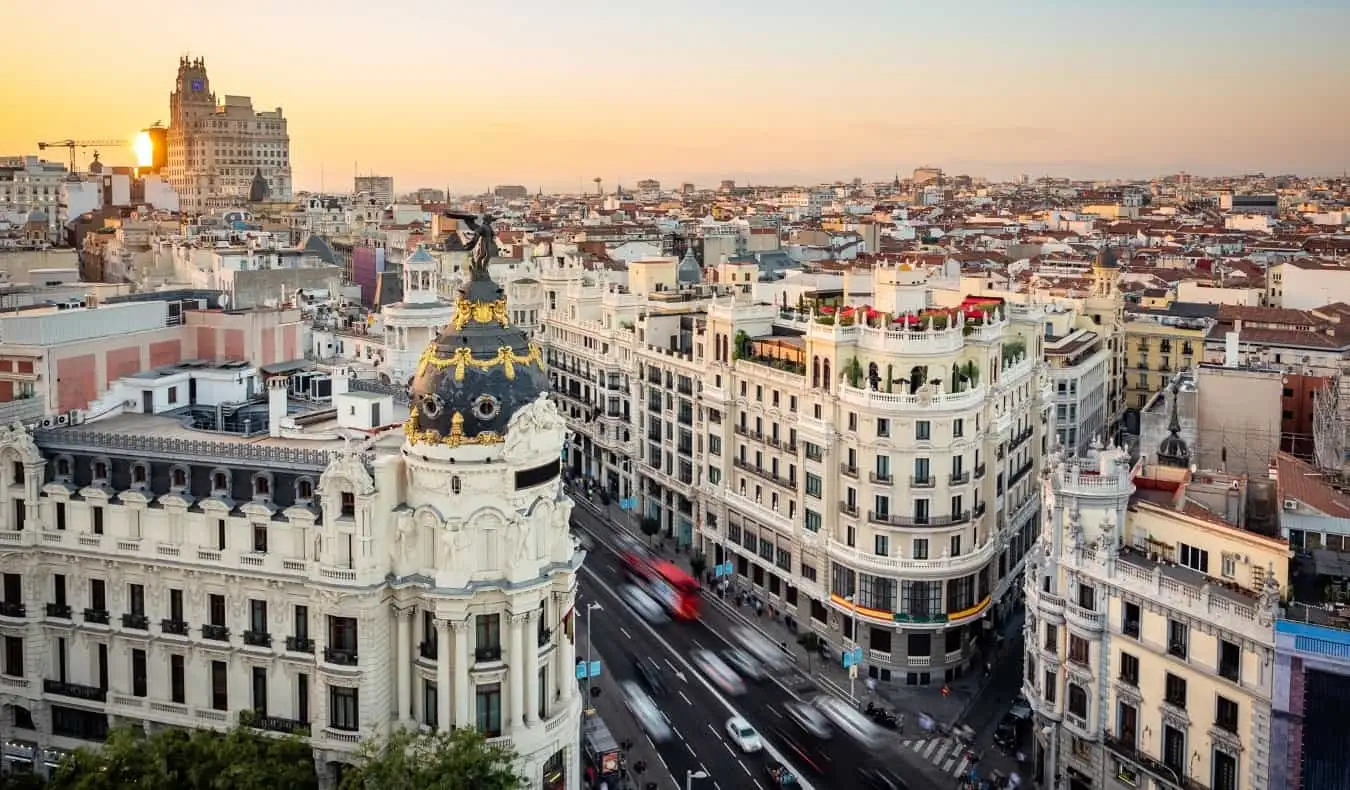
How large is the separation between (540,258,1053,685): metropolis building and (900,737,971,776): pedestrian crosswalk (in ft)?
31.3

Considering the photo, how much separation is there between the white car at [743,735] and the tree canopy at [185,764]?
29373mm

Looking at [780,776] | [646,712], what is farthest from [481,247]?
[646,712]

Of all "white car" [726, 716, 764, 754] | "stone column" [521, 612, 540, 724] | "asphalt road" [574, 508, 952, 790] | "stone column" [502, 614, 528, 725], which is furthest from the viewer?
"white car" [726, 716, 764, 754]

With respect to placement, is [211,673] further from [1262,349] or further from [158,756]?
[1262,349]

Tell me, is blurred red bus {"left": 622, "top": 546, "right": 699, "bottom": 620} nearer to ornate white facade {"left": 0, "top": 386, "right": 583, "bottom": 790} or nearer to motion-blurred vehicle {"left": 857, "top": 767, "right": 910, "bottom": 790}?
motion-blurred vehicle {"left": 857, "top": 767, "right": 910, "bottom": 790}

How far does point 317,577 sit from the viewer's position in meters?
60.6

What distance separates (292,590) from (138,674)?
1033 centimetres

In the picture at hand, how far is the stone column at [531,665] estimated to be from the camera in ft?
201

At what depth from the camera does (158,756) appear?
2131 inches

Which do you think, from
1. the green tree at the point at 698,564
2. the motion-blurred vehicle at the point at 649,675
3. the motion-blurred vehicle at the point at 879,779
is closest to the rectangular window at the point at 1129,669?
the motion-blurred vehicle at the point at 879,779

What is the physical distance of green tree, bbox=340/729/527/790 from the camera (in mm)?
54125

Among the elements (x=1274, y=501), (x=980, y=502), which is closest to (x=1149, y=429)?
(x=980, y=502)

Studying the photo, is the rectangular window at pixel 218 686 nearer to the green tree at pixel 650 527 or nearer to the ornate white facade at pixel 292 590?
the ornate white facade at pixel 292 590

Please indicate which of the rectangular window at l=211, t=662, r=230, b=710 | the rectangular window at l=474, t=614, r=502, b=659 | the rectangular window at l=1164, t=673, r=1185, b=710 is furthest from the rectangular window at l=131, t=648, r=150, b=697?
the rectangular window at l=1164, t=673, r=1185, b=710
